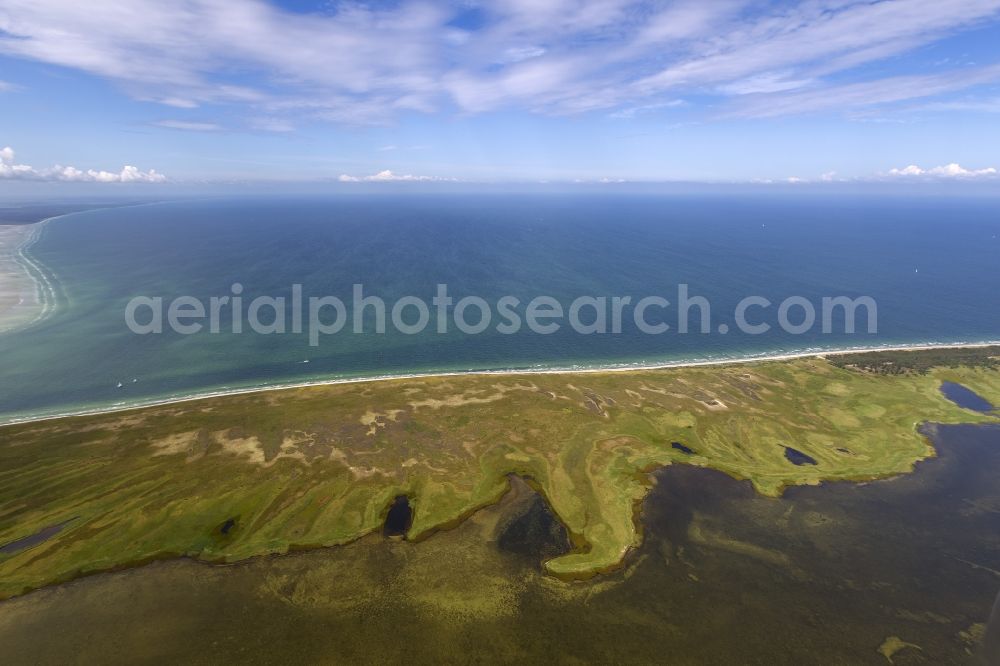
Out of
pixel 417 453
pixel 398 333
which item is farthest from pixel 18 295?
pixel 417 453

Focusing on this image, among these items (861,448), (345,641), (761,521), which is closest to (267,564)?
(345,641)

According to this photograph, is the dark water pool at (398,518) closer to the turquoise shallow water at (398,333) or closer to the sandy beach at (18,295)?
the turquoise shallow water at (398,333)

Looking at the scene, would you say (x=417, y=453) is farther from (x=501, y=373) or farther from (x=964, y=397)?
(x=964, y=397)

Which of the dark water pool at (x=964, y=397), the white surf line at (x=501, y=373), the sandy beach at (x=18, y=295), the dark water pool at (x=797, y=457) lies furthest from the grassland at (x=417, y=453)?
the sandy beach at (x=18, y=295)

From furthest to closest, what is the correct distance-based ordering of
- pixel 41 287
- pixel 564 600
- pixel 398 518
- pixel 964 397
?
pixel 41 287
pixel 964 397
pixel 398 518
pixel 564 600

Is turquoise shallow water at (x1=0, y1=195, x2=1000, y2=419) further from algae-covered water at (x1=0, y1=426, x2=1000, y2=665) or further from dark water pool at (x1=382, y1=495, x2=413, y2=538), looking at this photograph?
algae-covered water at (x1=0, y1=426, x2=1000, y2=665)

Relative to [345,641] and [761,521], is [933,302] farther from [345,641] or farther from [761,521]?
[345,641]

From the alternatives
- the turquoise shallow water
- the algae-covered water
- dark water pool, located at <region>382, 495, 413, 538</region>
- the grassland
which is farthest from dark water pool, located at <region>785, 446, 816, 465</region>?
dark water pool, located at <region>382, 495, 413, 538</region>
